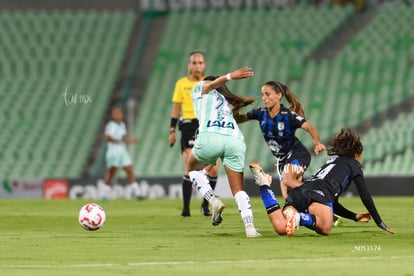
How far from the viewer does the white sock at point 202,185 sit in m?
12.0

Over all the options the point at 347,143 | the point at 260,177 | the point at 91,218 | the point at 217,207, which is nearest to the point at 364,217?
the point at 347,143

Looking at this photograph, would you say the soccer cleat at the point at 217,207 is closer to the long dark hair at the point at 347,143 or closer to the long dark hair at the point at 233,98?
the long dark hair at the point at 233,98

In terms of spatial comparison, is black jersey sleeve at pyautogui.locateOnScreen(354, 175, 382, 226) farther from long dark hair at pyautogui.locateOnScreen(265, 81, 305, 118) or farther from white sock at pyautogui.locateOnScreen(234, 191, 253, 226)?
long dark hair at pyautogui.locateOnScreen(265, 81, 305, 118)

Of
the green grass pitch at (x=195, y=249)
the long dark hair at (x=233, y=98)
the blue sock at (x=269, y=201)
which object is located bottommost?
the green grass pitch at (x=195, y=249)

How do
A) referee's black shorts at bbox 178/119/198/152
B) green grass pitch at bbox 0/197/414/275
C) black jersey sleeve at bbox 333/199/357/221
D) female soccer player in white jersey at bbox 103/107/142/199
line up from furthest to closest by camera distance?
female soccer player in white jersey at bbox 103/107/142/199 < referee's black shorts at bbox 178/119/198/152 < black jersey sleeve at bbox 333/199/357/221 < green grass pitch at bbox 0/197/414/275

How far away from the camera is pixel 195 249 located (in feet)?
32.6

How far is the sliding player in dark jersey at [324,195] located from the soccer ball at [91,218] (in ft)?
7.51

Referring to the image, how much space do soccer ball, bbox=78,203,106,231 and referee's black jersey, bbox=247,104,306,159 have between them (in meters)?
2.14

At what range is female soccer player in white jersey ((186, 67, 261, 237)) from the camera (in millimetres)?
11711

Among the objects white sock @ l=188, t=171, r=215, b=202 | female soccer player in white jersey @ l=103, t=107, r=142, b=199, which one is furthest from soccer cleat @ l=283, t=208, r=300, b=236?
female soccer player in white jersey @ l=103, t=107, r=142, b=199

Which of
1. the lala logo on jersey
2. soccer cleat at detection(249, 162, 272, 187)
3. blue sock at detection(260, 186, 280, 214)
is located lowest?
blue sock at detection(260, 186, 280, 214)

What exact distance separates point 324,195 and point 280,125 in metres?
1.96

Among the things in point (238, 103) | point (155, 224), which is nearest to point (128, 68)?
point (155, 224)

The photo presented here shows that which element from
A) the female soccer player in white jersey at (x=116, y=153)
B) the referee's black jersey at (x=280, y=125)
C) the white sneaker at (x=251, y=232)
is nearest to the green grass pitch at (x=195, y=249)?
the white sneaker at (x=251, y=232)
